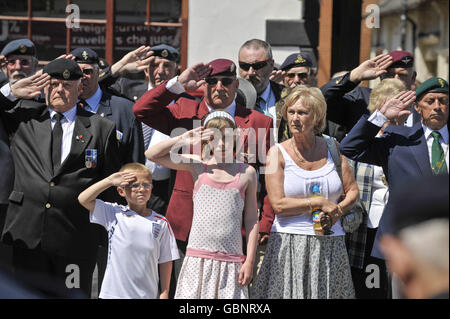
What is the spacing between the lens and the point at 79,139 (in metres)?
5.43

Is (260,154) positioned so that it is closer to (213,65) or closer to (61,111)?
(213,65)

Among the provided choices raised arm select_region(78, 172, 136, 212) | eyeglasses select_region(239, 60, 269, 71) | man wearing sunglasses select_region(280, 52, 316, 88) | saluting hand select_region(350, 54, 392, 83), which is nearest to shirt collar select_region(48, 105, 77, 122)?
raised arm select_region(78, 172, 136, 212)

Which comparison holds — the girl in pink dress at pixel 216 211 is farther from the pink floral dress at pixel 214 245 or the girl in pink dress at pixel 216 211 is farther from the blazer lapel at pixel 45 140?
the blazer lapel at pixel 45 140

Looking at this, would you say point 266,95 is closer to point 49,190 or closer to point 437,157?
point 437,157

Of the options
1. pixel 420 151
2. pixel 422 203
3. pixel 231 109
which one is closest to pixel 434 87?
pixel 420 151

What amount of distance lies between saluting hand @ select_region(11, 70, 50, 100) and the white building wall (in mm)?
4215

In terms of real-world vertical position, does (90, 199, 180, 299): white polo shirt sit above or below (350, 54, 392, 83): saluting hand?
below

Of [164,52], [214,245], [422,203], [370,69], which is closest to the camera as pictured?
[422,203]

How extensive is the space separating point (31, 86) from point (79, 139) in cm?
46

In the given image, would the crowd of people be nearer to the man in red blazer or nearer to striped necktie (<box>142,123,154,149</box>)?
the man in red blazer

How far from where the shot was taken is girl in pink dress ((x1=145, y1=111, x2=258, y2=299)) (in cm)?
496

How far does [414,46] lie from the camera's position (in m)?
42.7

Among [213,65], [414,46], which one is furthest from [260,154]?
[414,46]

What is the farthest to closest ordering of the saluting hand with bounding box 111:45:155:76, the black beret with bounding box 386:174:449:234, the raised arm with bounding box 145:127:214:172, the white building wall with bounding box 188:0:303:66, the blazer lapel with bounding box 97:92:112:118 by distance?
1. the white building wall with bounding box 188:0:303:66
2. the saluting hand with bounding box 111:45:155:76
3. the blazer lapel with bounding box 97:92:112:118
4. the raised arm with bounding box 145:127:214:172
5. the black beret with bounding box 386:174:449:234
